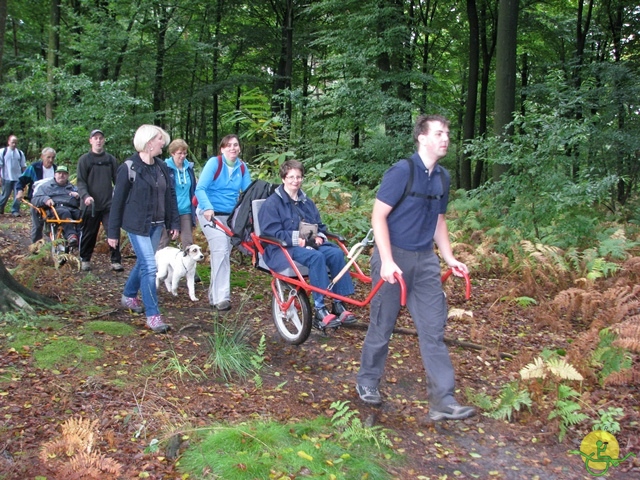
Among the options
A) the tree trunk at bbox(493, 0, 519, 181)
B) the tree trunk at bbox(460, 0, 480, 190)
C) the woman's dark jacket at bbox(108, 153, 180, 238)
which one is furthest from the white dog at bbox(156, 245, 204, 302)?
the tree trunk at bbox(460, 0, 480, 190)

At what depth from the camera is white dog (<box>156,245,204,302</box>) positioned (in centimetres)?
712

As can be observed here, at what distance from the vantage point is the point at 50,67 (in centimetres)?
1816

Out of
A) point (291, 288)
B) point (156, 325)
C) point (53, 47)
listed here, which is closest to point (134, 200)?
point (156, 325)

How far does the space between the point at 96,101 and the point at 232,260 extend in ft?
27.3

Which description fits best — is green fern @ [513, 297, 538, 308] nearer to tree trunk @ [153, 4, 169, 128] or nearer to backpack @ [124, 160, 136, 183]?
backpack @ [124, 160, 136, 183]

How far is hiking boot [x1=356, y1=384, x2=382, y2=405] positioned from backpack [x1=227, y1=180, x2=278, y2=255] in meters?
2.28

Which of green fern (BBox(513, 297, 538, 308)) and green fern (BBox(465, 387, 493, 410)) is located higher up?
green fern (BBox(513, 297, 538, 308))

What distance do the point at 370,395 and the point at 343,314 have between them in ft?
5.43

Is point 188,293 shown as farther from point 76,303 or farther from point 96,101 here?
point 96,101

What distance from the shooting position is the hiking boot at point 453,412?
13.4 ft

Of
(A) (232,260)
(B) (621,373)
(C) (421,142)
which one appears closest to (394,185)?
(C) (421,142)

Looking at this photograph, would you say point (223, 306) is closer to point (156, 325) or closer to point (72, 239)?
point (156, 325)

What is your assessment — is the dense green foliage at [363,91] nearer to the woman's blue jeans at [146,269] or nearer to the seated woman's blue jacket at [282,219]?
the seated woman's blue jacket at [282,219]

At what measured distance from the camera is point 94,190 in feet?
27.7
